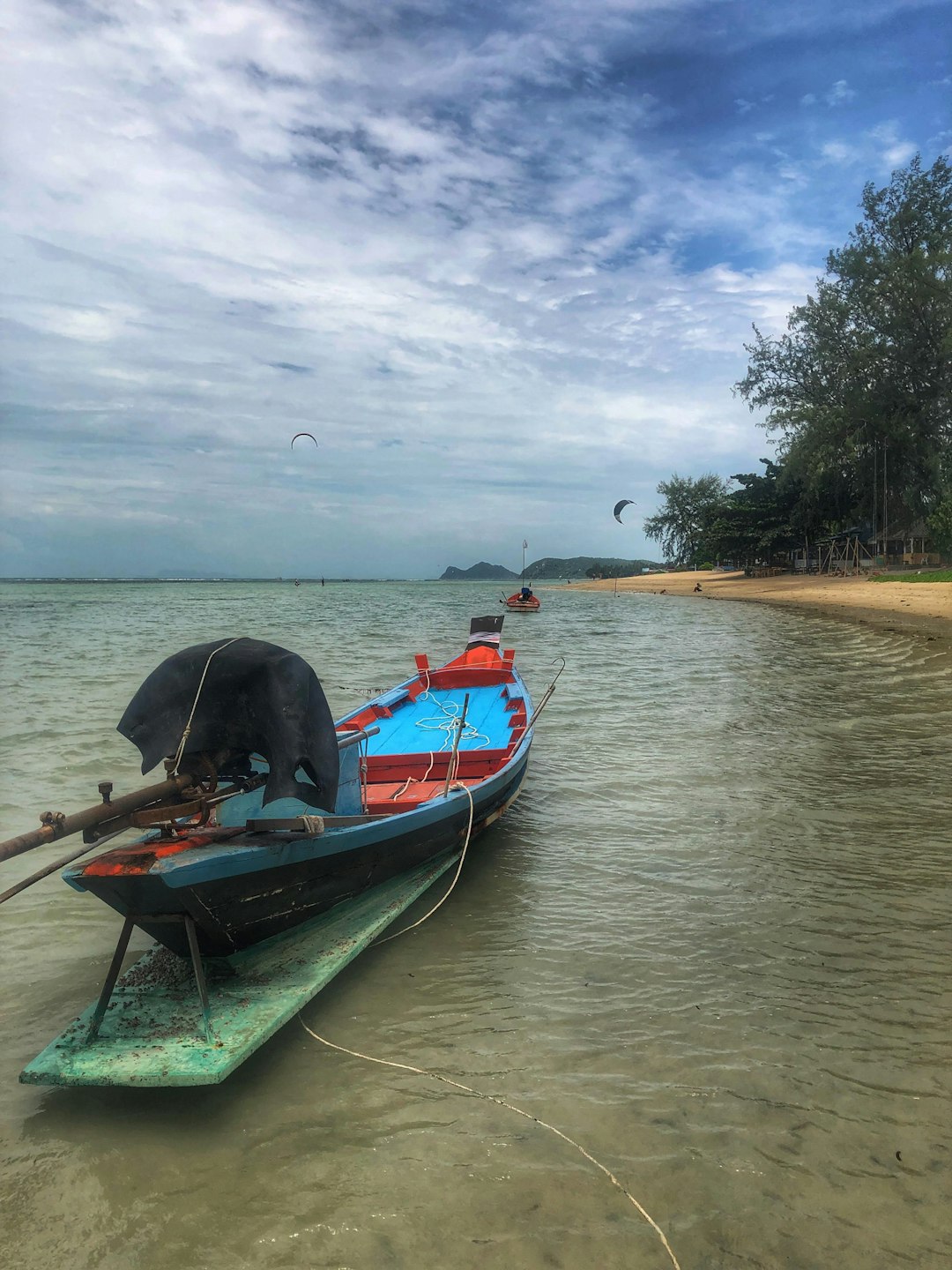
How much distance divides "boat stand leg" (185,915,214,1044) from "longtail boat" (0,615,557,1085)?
12mm

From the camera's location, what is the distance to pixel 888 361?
40594mm

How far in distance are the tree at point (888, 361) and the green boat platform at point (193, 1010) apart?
41326 millimetres

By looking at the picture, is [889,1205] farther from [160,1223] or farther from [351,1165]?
[160,1223]

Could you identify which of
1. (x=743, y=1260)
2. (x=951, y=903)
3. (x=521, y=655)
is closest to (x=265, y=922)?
(x=743, y=1260)

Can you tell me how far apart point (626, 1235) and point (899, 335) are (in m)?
45.6

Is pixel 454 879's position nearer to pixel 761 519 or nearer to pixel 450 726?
pixel 450 726

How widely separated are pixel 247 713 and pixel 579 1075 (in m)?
2.57

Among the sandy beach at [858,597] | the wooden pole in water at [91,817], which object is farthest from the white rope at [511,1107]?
the sandy beach at [858,597]

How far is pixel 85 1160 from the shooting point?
3.35m

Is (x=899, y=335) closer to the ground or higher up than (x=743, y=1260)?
higher up

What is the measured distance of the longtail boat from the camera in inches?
144

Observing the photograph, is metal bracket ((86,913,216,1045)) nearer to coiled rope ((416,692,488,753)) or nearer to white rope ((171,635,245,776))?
white rope ((171,635,245,776))

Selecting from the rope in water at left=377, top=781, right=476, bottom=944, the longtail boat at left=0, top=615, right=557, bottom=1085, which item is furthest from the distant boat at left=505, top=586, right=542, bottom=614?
the longtail boat at left=0, top=615, right=557, bottom=1085

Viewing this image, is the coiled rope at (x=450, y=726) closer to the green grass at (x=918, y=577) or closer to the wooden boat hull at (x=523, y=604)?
the green grass at (x=918, y=577)
